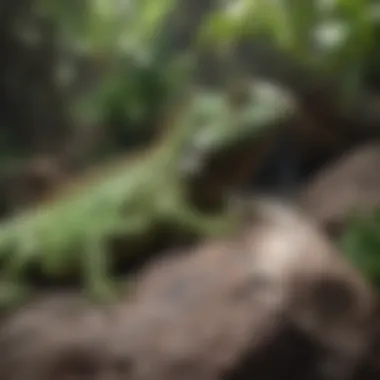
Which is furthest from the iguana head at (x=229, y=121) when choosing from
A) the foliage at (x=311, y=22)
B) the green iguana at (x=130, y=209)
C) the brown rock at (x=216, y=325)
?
the brown rock at (x=216, y=325)

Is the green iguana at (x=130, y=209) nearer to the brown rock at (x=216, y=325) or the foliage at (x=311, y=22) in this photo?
the brown rock at (x=216, y=325)

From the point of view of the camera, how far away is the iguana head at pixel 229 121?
1.93 meters

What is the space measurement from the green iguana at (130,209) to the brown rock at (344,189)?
0.27 metres

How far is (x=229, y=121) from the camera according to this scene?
1.96 m

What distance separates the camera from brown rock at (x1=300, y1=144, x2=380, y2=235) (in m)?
1.94

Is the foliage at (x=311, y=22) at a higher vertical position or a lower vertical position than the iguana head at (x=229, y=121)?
lower

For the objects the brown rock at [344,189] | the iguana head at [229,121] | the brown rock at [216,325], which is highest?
the iguana head at [229,121]

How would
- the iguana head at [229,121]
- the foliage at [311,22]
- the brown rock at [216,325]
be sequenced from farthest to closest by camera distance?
the iguana head at [229,121] → the foliage at [311,22] → the brown rock at [216,325]

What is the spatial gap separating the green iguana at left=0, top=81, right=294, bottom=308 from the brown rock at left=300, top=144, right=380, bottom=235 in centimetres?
27

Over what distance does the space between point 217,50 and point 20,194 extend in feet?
2.75

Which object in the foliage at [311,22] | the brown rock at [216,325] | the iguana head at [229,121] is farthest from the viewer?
the iguana head at [229,121]

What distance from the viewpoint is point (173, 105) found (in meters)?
2.31

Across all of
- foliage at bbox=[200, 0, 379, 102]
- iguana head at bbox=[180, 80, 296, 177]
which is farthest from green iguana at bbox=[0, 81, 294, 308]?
foliage at bbox=[200, 0, 379, 102]

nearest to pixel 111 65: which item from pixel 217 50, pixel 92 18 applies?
pixel 92 18
